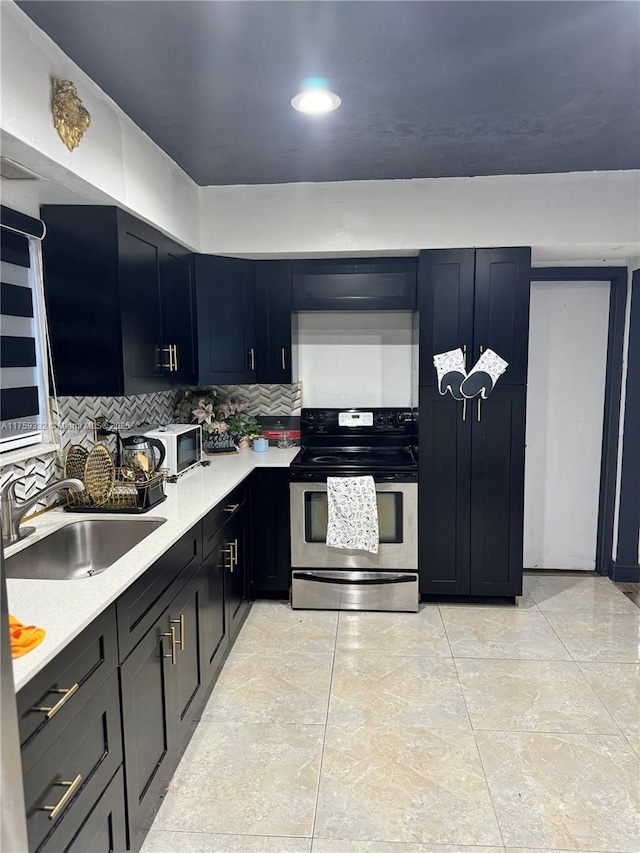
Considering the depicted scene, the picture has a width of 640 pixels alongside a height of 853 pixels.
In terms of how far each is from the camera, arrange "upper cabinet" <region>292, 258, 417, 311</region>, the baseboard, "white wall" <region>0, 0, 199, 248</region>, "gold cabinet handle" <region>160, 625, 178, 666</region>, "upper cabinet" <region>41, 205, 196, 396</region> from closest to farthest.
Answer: "white wall" <region>0, 0, 199, 248</region> < "gold cabinet handle" <region>160, 625, 178, 666</region> < "upper cabinet" <region>41, 205, 196, 396</region> < "upper cabinet" <region>292, 258, 417, 311</region> < the baseboard

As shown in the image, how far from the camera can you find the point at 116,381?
2.33m

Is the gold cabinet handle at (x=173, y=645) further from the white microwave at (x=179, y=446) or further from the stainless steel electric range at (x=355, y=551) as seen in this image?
the stainless steel electric range at (x=355, y=551)

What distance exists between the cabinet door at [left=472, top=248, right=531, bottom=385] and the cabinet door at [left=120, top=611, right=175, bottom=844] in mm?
2279

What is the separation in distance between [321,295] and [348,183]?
65cm

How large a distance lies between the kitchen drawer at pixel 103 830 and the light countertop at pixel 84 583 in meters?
0.41

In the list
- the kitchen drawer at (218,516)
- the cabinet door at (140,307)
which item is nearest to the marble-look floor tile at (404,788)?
the kitchen drawer at (218,516)

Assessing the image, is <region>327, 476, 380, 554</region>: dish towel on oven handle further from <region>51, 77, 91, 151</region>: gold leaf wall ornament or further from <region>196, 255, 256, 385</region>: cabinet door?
<region>51, 77, 91, 151</region>: gold leaf wall ornament

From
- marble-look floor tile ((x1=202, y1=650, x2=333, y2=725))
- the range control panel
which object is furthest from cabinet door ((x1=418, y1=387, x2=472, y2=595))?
marble-look floor tile ((x1=202, y1=650, x2=333, y2=725))

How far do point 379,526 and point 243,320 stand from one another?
149 centimetres

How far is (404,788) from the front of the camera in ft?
6.63

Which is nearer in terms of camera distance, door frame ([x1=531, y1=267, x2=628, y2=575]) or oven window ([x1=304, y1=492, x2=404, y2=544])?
oven window ([x1=304, y1=492, x2=404, y2=544])

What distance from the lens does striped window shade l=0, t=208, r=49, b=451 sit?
212cm

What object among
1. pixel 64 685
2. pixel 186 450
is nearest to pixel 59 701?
pixel 64 685

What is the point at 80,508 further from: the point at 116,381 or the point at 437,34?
the point at 437,34
